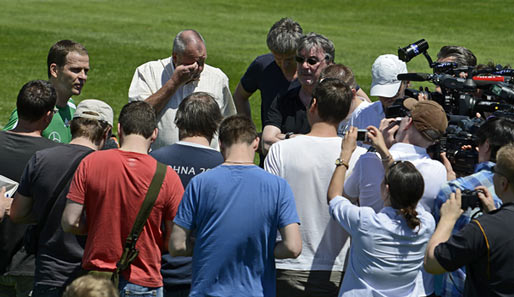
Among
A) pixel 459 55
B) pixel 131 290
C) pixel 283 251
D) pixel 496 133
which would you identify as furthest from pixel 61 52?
pixel 496 133

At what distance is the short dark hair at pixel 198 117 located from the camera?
5.78 meters

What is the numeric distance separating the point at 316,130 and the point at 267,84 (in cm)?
287

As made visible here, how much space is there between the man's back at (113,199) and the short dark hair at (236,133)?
468 mm

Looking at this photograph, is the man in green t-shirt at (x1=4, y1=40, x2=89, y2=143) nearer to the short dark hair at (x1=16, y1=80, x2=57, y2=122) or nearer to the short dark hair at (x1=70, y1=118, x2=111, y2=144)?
the short dark hair at (x1=16, y1=80, x2=57, y2=122)

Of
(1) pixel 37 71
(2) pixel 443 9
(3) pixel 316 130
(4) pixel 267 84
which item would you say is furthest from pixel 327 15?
(3) pixel 316 130

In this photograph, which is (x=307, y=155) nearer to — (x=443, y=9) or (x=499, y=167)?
(x=499, y=167)

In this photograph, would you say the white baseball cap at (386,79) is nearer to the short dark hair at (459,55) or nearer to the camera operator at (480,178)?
the short dark hair at (459,55)

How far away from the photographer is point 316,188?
19.0 ft

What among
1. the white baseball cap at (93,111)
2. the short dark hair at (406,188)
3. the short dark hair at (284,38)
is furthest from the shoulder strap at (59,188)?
the short dark hair at (284,38)

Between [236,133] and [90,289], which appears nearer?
[90,289]

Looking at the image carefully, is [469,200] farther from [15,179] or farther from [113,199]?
[15,179]

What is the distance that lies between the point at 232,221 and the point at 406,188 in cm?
112

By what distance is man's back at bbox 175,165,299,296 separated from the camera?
16.6 feet

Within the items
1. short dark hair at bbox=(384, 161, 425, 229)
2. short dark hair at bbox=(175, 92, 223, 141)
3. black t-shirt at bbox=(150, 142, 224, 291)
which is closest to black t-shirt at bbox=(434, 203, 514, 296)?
short dark hair at bbox=(384, 161, 425, 229)
